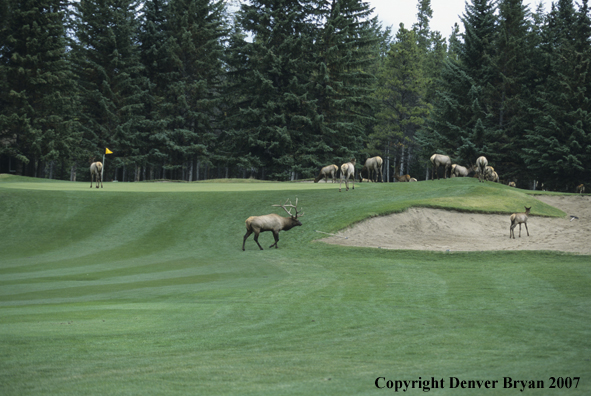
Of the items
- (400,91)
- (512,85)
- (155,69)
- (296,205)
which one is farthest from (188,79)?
(296,205)

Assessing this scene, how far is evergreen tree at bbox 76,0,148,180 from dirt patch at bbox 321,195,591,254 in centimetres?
4035

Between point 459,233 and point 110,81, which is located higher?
point 110,81

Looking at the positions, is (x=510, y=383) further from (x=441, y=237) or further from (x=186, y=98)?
(x=186, y=98)

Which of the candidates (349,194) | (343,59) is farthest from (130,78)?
(349,194)

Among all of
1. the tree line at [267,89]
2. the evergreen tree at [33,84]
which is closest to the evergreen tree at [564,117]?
the tree line at [267,89]

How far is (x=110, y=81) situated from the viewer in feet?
189

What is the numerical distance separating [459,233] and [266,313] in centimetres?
1587

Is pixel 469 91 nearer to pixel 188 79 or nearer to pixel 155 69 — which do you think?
pixel 188 79

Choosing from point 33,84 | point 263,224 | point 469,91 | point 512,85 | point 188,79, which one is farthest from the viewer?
point 188,79

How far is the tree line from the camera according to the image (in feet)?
161

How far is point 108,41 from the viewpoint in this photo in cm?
5634

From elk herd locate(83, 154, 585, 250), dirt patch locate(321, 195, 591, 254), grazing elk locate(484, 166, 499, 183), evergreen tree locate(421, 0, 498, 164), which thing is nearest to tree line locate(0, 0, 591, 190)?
evergreen tree locate(421, 0, 498, 164)

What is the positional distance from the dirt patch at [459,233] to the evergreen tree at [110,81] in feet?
132

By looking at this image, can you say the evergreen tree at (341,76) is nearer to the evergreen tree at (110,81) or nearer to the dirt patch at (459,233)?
the evergreen tree at (110,81)
